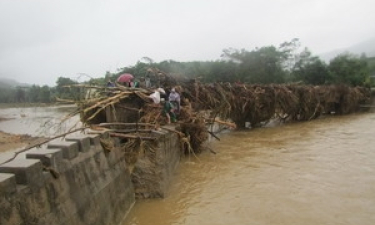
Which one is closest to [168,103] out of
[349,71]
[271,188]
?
[271,188]

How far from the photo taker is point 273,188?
6191 millimetres

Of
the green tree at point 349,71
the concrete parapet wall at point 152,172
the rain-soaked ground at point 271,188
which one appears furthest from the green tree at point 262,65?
the concrete parapet wall at point 152,172

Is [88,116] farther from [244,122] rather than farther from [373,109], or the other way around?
[373,109]

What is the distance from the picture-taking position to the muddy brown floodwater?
16.2ft

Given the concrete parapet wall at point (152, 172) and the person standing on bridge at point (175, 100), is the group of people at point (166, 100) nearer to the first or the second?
the person standing on bridge at point (175, 100)

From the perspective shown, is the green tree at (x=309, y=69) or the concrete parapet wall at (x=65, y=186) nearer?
the concrete parapet wall at (x=65, y=186)

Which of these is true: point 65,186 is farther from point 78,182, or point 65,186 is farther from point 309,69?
point 309,69

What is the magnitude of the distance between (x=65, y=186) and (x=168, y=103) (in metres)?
5.04

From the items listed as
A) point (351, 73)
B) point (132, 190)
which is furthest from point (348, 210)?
point (351, 73)

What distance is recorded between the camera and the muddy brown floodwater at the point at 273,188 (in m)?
4.95

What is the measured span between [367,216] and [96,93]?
6913 millimetres

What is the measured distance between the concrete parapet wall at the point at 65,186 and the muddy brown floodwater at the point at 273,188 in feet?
2.59

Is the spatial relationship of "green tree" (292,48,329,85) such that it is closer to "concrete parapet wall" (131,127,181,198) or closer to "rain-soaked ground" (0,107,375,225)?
"rain-soaked ground" (0,107,375,225)

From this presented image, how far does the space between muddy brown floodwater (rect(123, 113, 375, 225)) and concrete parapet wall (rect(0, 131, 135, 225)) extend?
0.79 metres
